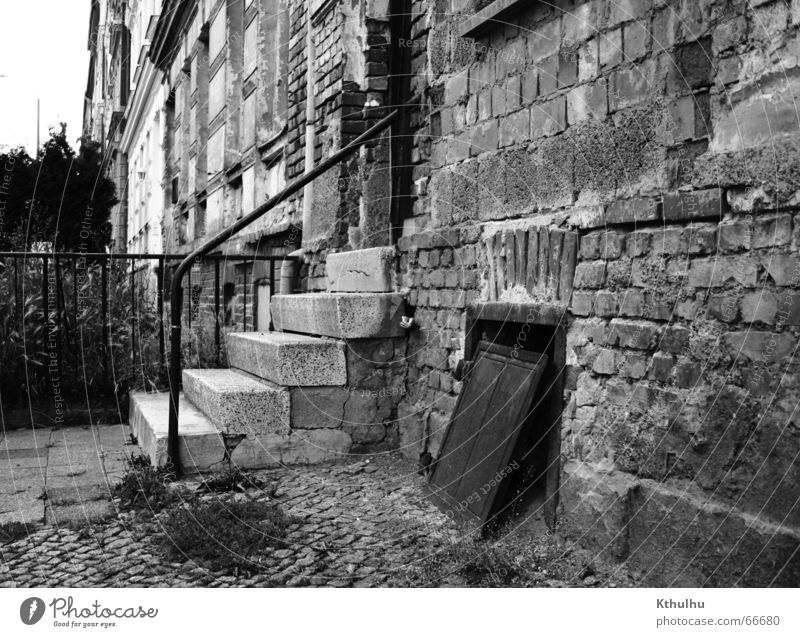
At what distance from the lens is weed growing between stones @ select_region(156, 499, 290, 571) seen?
3.36m

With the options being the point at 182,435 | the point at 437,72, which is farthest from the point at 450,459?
the point at 437,72

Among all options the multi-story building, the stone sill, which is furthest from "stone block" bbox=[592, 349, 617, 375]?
the multi-story building

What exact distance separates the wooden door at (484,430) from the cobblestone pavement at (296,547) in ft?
0.48

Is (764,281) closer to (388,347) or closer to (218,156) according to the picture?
(388,347)

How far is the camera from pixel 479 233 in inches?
170

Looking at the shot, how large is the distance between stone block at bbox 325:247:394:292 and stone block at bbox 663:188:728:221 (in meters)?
2.57

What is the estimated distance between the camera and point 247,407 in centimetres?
482

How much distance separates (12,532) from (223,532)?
1019mm

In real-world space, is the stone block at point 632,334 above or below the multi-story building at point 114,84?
below

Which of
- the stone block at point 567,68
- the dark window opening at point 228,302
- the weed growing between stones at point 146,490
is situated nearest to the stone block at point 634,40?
the stone block at point 567,68

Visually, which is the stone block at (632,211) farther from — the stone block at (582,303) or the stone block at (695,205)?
the stone block at (582,303)

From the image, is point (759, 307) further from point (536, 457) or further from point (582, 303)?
point (536, 457)

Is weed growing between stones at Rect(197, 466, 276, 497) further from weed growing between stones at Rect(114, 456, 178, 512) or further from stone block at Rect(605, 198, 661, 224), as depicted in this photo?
stone block at Rect(605, 198, 661, 224)

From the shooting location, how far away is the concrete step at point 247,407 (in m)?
4.76
